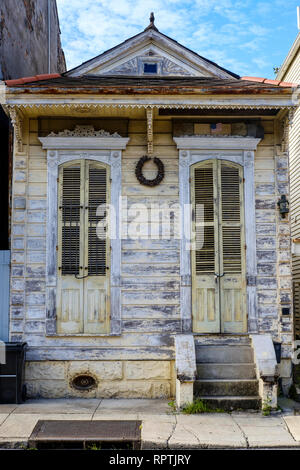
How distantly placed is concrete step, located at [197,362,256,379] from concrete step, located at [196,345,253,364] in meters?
0.13

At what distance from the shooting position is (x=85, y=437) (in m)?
5.61

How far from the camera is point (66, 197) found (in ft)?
25.4

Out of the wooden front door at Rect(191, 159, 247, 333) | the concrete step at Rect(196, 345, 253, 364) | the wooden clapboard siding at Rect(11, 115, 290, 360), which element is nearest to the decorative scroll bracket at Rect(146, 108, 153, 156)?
the wooden clapboard siding at Rect(11, 115, 290, 360)

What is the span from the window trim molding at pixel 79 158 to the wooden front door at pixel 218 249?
1260mm

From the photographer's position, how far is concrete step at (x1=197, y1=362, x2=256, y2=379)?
7039 mm

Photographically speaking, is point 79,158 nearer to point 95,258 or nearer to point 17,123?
point 17,123

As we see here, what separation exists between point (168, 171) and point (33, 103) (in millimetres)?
2408

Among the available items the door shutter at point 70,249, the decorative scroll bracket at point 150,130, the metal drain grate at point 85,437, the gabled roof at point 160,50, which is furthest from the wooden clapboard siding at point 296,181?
the metal drain grate at point 85,437

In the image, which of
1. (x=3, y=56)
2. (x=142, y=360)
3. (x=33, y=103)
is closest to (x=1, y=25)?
(x=3, y=56)

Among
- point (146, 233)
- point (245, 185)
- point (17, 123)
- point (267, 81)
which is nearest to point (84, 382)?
point (146, 233)

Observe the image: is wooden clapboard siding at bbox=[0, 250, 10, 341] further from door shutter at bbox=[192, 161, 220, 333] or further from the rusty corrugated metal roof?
door shutter at bbox=[192, 161, 220, 333]

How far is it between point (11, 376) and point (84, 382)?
3.80 ft

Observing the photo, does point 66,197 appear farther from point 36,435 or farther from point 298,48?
point 298,48
